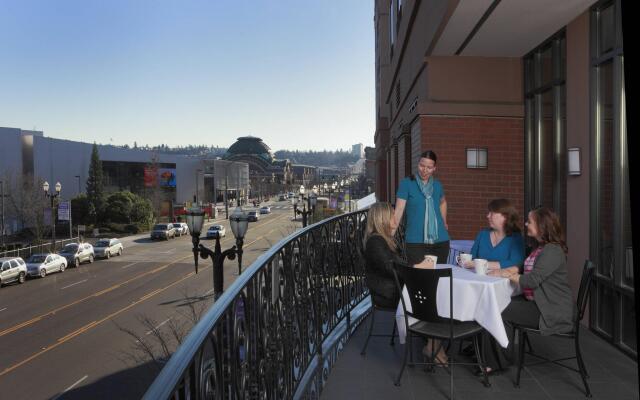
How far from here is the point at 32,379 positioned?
56.2ft

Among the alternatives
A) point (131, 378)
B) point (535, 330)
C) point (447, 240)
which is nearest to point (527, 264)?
point (535, 330)

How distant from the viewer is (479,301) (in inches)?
170

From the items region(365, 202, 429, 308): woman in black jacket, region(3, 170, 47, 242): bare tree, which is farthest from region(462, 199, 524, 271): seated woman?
region(3, 170, 47, 242): bare tree

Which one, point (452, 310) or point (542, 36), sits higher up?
point (542, 36)

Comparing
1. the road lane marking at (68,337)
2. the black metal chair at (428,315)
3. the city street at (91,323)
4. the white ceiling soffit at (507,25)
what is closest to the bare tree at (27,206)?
the city street at (91,323)

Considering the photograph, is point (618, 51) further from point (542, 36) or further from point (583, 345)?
point (583, 345)

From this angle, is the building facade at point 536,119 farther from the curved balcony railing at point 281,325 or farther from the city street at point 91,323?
the city street at point 91,323

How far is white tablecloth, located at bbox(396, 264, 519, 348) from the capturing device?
4203 millimetres

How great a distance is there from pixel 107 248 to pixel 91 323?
19.9 m

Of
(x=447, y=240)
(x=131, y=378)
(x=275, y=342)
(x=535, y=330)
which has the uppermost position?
(x=447, y=240)

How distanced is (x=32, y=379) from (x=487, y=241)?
17173mm

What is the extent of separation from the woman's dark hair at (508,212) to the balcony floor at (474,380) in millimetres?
1254

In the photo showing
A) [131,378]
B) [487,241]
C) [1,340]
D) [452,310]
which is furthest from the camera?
[1,340]

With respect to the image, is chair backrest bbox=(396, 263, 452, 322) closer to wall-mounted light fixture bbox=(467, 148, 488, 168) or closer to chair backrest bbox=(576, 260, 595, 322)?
chair backrest bbox=(576, 260, 595, 322)
